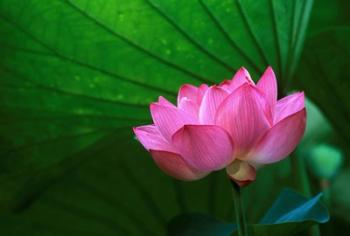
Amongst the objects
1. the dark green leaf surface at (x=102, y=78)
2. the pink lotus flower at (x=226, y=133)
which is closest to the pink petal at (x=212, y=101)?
the pink lotus flower at (x=226, y=133)

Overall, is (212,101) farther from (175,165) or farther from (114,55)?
(114,55)

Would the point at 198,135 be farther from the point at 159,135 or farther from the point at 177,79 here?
the point at 177,79

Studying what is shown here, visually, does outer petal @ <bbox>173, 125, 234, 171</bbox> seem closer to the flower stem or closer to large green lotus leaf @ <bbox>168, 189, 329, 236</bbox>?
the flower stem

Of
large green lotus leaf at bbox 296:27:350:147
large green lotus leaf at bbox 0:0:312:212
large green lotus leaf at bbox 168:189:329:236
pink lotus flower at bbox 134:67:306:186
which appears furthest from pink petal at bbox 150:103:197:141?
large green lotus leaf at bbox 296:27:350:147

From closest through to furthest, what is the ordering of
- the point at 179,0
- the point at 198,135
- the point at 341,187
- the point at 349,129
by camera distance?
the point at 198,135 → the point at 179,0 → the point at 349,129 → the point at 341,187

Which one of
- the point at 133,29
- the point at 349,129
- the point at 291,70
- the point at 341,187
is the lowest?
the point at 341,187

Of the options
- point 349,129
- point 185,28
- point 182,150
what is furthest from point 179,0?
point 349,129
